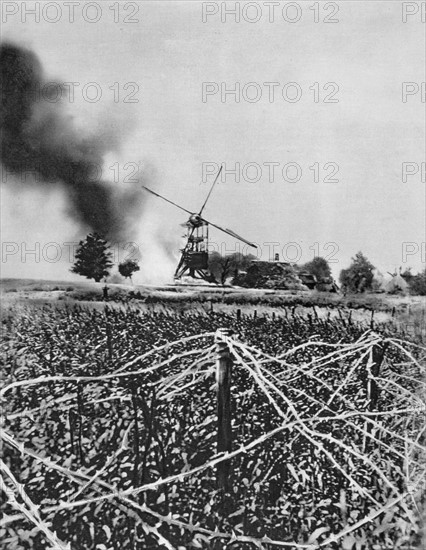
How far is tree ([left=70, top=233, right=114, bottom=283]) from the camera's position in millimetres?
2730

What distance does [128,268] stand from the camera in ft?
8.97

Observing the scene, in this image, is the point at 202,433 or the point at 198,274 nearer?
the point at 202,433

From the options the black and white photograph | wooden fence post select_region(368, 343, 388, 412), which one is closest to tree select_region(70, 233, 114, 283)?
the black and white photograph

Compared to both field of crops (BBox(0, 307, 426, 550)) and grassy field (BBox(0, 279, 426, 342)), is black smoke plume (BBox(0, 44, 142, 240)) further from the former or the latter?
field of crops (BBox(0, 307, 426, 550))

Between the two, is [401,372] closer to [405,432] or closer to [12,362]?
[405,432]

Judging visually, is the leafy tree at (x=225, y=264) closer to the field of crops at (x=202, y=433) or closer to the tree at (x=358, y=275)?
the field of crops at (x=202, y=433)

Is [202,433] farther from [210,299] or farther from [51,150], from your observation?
[51,150]

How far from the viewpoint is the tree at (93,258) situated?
2.73m

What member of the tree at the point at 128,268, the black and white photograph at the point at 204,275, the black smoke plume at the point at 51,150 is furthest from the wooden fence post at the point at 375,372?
the black smoke plume at the point at 51,150

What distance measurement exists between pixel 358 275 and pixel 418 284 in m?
0.34

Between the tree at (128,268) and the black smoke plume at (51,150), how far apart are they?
137 mm

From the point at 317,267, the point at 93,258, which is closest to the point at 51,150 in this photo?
the point at 93,258

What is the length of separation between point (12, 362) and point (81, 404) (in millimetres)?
433

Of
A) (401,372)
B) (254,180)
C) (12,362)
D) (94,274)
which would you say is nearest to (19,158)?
(94,274)
